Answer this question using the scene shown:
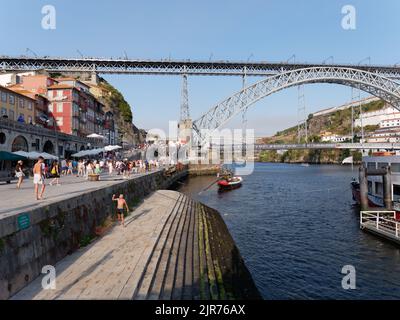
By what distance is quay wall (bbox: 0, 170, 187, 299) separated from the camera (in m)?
9.27

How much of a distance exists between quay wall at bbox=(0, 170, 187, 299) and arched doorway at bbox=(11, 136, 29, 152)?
81.9 feet

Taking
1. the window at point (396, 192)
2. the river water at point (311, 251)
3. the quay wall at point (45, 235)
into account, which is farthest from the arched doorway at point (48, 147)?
the window at point (396, 192)

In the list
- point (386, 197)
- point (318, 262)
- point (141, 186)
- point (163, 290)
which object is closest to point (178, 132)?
point (141, 186)

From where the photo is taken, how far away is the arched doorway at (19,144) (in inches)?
1508

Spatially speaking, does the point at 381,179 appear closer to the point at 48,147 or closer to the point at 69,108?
the point at 48,147

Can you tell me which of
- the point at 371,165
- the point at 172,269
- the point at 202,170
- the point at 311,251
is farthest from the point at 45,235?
the point at 202,170

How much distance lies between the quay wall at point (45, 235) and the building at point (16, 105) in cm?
3241

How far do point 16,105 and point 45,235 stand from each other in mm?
45509

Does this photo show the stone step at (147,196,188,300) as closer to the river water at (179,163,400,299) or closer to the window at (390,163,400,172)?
the river water at (179,163,400,299)

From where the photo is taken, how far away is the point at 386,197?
25.9 metres

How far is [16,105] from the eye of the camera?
50125 mm

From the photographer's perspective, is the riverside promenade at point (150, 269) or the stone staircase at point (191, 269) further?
the stone staircase at point (191, 269)

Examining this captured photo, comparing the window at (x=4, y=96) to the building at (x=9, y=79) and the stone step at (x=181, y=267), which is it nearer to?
the building at (x=9, y=79)
